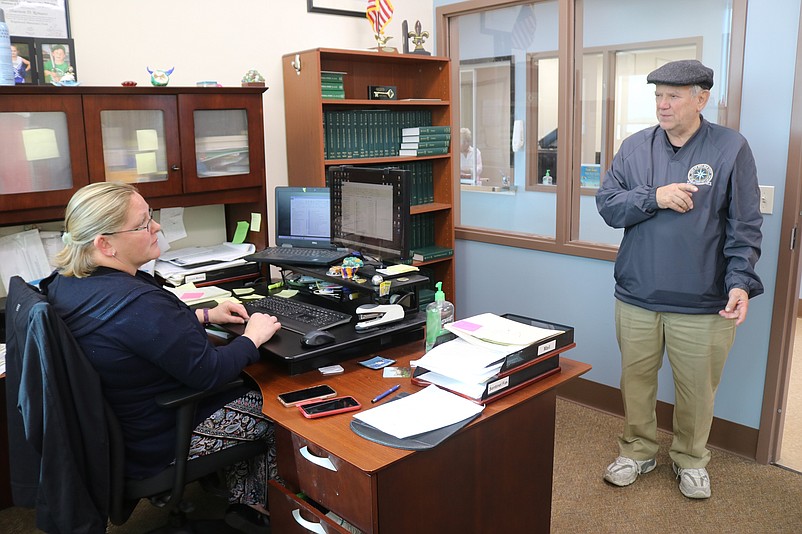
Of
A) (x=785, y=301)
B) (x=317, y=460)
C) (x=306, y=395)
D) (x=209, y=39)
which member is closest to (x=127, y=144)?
(x=209, y=39)

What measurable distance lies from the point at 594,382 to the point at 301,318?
1901 mm

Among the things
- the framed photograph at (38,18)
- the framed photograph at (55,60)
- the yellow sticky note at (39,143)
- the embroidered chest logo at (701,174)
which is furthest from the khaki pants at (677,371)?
the framed photograph at (38,18)

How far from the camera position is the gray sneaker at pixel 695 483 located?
2.71m

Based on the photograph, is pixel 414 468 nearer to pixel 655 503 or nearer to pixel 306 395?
pixel 306 395

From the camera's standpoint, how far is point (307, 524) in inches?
71.4

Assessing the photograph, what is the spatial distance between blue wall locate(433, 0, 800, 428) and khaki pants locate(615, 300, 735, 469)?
1.32ft

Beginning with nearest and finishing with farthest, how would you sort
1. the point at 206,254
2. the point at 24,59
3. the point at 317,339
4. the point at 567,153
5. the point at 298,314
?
the point at 317,339 → the point at 298,314 → the point at 24,59 → the point at 206,254 → the point at 567,153

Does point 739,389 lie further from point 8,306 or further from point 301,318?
point 8,306

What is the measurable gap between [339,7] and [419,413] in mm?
2743

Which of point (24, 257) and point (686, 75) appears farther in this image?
point (24, 257)

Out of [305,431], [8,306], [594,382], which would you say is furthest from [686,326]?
[8,306]

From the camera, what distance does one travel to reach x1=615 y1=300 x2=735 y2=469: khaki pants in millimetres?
2611

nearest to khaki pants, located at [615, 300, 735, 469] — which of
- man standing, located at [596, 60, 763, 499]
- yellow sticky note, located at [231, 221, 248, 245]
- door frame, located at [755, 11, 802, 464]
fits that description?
man standing, located at [596, 60, 763, 499]

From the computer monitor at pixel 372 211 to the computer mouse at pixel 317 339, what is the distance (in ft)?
1.46
